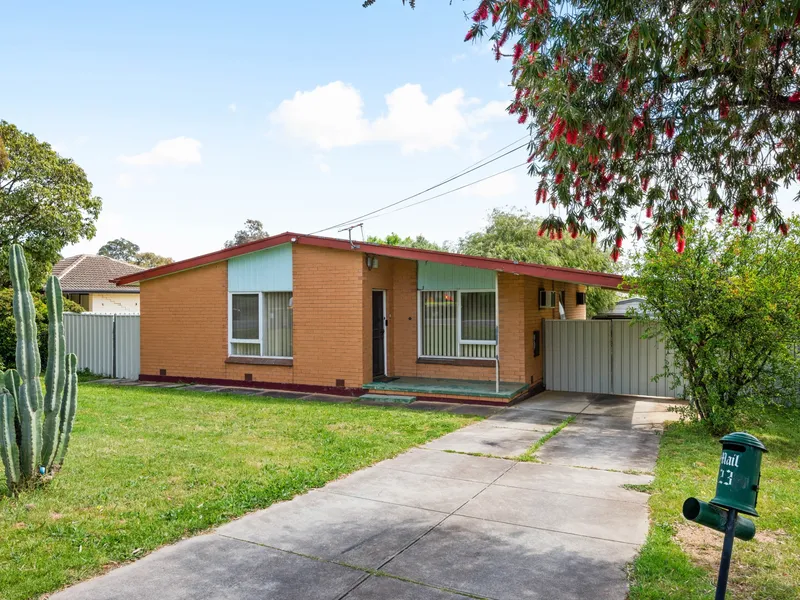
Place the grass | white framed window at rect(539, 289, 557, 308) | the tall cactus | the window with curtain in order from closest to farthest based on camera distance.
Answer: the grass < the tall cactus < the window with curtain < white framed window at rect(539, 289, 557, 308)

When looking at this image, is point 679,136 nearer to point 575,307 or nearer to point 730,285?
point 730,285

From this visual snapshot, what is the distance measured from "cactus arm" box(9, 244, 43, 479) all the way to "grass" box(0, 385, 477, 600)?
393mm

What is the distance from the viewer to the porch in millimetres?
12070

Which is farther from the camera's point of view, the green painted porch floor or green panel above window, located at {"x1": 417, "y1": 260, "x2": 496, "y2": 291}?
green panel above window, located at {"x1": 417, "y1": 260, "x2": 496, "y2": 291}

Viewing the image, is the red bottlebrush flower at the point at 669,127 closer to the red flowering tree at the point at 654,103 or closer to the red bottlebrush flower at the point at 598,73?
the red flowering tree at the point at 654,103

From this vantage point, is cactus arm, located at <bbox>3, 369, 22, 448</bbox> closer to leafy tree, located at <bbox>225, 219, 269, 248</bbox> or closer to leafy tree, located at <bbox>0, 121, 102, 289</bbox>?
leafy tree, located at <bbox>0, 121, 102, 289</bbox>

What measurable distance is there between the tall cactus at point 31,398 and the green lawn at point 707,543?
5549 mm

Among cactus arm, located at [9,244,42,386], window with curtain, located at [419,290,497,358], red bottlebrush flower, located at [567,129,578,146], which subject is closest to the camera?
red bottlebrush flower, located at [567,129,578,146]

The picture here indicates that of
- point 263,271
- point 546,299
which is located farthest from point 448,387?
point 263,271

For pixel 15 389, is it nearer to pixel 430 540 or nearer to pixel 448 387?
pixel 430 540

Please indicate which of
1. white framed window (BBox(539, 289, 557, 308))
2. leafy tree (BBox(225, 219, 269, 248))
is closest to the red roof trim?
white framed window (BBox(539, 289, 557, 308))

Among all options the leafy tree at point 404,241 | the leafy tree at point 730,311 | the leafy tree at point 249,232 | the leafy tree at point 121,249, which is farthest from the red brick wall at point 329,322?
the leafy tree at point 121,249

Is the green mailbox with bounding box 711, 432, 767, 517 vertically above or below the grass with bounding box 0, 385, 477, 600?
above

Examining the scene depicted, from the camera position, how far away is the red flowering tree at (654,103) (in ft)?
15.7
